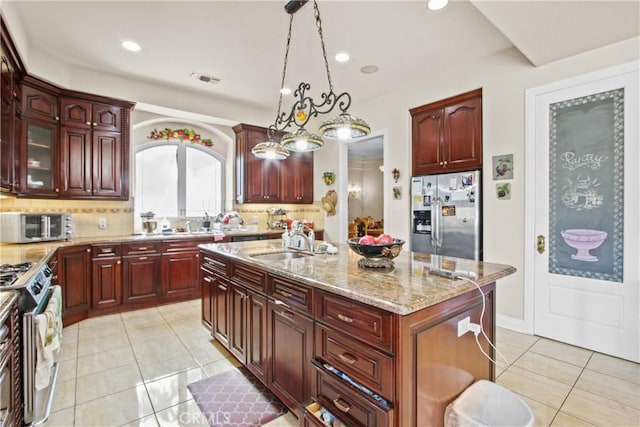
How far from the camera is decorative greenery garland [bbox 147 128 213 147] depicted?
15.5ft

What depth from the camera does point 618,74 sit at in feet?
8.69

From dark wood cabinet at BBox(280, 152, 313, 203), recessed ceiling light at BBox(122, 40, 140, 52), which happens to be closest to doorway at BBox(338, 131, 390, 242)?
dark wood cabinet at BBox(280, 152, 313, 203)

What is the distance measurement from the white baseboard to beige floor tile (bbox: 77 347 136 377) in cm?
364

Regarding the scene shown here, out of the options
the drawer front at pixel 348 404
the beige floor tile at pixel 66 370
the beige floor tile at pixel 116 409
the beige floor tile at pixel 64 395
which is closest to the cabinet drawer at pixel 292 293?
the drawer front at pixel 348 404

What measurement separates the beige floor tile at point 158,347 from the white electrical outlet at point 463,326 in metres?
2.38

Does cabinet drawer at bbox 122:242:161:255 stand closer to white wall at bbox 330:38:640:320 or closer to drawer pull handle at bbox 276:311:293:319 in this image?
drawer pull handle at bbox 276:311:293:319

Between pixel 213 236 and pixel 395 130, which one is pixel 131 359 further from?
pixel 395 130

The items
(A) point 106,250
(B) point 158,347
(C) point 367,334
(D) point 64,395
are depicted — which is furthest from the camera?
(A) point 106,250

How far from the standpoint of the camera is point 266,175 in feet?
17.6

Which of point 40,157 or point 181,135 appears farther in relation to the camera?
point 181,135

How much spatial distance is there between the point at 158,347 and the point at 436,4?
3846 mm

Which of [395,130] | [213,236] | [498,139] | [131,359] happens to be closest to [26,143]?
[213,236]

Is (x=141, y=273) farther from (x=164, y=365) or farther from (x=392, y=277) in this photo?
(x=392, y=277)

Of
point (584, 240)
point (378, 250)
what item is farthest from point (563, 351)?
point (378, 250)
